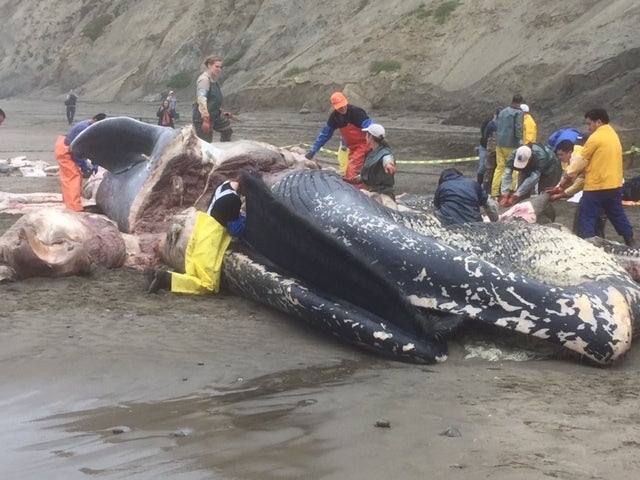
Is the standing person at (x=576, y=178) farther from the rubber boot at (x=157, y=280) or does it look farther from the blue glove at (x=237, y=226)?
the rubber boot at (x=157, y=280)

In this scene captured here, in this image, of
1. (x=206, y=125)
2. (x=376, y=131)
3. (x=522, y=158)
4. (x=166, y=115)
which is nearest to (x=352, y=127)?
(x=376, y=131)

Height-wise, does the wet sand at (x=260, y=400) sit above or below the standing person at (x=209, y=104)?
below

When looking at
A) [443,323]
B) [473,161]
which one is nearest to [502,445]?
[443,323]

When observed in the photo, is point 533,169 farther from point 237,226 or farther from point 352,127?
point 237,226

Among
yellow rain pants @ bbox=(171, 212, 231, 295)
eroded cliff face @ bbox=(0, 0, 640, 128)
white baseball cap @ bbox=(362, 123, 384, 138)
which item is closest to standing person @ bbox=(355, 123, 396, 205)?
white baseball cap @ bbox=(362, 123, 384, 138)

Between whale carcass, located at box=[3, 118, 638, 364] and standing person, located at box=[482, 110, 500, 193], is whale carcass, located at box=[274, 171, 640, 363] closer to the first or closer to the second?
whale carcass, located at box=[3, 118, 638, 364]

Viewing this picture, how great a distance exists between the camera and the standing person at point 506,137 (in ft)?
44.7

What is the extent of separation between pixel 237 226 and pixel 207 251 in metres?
0.33

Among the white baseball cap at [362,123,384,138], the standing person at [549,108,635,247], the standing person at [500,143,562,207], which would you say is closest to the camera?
the standing person at [549,108,635,247]

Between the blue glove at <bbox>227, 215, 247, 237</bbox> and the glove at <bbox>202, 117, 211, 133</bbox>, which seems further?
the glove at <bbox>202, 117, 211, 133</bbox>

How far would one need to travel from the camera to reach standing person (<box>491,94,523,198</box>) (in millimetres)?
13617

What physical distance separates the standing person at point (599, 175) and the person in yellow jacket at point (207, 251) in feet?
12.0

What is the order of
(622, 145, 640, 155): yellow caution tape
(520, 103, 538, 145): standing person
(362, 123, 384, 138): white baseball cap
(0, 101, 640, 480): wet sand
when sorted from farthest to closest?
(622, 145, 640, 155): yellow caution tape < (520, 103, 538, 145): standing person < (362, 123, 384, 138): white baseball cap < (0, 101, 640, 480): wet sand

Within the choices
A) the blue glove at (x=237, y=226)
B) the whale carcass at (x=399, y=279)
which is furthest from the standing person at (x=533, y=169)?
the blue glove at (x=237, y=226)
